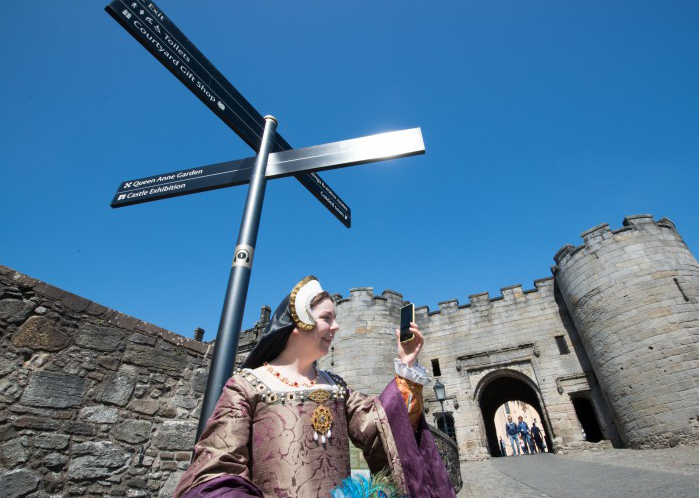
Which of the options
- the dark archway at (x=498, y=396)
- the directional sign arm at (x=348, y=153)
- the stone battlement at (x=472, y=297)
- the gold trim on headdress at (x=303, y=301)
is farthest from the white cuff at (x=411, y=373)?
the dark archway at (x=498, y=396)

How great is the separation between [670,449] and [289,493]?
12852 millimetres

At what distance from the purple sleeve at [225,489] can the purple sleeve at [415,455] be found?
0.68 metres

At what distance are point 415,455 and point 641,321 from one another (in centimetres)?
1311

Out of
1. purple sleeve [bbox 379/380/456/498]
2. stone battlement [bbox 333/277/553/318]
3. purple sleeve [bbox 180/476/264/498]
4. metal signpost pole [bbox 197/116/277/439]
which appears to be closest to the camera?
purple sleeve [bbox 180/476/264/498]

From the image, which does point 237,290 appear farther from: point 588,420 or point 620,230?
point 588,420

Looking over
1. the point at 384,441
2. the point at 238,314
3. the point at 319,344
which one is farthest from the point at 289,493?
the point at 238,314

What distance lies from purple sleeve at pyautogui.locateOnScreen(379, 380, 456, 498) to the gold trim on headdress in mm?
578

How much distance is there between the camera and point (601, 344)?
12.0 m

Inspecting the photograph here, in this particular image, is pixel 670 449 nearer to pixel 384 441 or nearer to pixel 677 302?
pixel 677 302

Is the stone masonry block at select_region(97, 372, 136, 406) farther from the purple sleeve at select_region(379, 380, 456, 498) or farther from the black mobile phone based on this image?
the black mobile phone

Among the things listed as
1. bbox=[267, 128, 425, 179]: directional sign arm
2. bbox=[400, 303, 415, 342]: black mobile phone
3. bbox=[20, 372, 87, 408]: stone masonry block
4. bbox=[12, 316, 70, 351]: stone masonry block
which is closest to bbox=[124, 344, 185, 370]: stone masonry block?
bbox=[20, 372, 87, 408]: stone masonry block

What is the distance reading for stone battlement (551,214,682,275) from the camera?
1264cm

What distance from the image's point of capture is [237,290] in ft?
8.19

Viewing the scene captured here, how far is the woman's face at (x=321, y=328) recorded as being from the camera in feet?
6.23
